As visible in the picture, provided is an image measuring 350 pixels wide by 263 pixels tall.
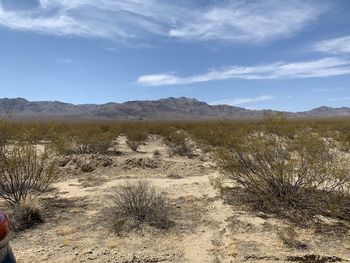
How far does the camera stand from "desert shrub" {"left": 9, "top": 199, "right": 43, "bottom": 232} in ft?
26.9

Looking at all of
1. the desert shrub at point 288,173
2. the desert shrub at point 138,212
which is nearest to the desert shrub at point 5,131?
the desert shrub at point 138,212

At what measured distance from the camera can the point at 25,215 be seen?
8477 millimetres

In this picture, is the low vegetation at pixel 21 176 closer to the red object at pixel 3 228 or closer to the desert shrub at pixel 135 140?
the red object at pixel 3 228

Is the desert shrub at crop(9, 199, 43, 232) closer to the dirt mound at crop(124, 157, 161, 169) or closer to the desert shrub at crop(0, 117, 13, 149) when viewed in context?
the desert shrub at crop(0, 117, 13, 149)

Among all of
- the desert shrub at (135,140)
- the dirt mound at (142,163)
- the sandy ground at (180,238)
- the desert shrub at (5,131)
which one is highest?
the desert shrub at (5,131)

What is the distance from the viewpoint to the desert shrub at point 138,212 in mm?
7961

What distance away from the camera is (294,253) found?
267 inches

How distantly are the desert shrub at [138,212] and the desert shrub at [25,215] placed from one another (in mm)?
1441

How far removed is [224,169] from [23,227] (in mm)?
4853

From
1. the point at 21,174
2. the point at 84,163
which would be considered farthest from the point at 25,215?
the point at 84,163

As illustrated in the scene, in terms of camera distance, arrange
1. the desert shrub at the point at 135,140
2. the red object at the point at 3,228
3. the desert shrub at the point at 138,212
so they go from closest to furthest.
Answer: the red object at the point at 3,228
the desert shrub at the point at 138,212
the desert shrub at the point at 135,140

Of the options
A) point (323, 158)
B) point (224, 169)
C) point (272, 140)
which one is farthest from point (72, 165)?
point (323, 158)

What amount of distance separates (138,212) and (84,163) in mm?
7731

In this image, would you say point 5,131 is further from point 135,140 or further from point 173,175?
point 135,140
